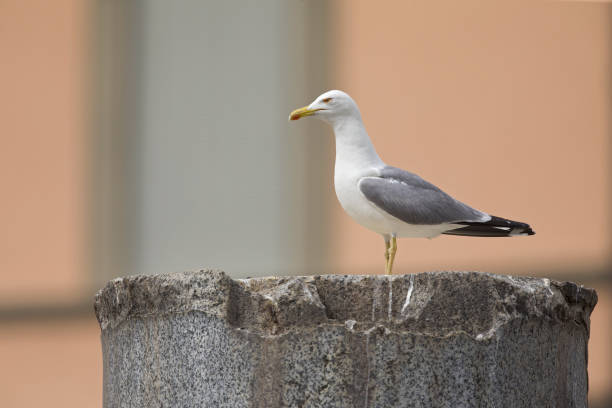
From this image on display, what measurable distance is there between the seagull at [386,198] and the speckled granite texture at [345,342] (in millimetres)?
562

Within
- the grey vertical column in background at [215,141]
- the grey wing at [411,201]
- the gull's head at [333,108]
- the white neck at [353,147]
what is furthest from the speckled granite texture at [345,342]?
the grey vertical column in background at [215,141]

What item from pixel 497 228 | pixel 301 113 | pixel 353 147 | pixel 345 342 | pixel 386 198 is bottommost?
pixel 345 342

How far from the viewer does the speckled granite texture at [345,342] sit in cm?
314

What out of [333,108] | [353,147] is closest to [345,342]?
[353,147]

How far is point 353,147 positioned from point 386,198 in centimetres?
27

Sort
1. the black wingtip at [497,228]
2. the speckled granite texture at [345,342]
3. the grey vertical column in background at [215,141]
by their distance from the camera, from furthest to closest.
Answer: the grey vertical column in background at [215,141] → the black wingtip at [497,228] → the speckled granite texture at [345,342]

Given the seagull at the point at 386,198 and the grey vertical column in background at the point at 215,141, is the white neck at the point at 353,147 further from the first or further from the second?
the grey vertical column in background at the point at 215,141

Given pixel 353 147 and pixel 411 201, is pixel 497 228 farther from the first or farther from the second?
pixel 353 147

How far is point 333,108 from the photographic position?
398cm

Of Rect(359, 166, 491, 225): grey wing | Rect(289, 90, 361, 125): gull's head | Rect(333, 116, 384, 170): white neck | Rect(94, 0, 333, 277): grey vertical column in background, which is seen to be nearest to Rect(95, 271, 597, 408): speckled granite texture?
Rect(359, 166, 491, 225): grey wing

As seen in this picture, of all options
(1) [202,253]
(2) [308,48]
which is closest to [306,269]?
(1) [202,253]

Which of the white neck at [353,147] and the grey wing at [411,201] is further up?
the white neck at [353,147]

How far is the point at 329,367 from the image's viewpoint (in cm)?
314

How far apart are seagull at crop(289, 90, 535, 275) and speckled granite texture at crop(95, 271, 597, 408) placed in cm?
56
